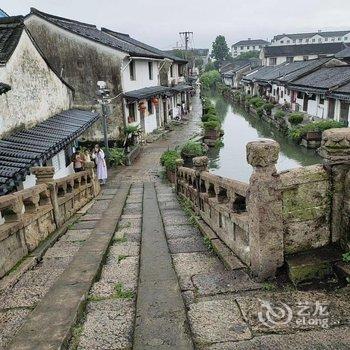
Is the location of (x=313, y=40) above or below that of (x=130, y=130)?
above

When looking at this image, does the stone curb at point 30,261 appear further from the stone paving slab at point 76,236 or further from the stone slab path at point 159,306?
the stone slab path at point 159,306

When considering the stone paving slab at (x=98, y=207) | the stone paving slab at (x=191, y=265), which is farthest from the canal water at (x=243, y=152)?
the stone paving slab at (x=191, y=265)

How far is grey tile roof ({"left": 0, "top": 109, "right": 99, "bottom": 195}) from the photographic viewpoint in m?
7.12

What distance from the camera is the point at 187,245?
676 centimetres

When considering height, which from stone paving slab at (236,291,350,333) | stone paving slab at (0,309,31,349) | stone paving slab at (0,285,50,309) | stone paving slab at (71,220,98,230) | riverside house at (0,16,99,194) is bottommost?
stone paving slab at (71,220,98,230)

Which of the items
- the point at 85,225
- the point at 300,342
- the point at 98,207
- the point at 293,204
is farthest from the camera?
the point at 98,207

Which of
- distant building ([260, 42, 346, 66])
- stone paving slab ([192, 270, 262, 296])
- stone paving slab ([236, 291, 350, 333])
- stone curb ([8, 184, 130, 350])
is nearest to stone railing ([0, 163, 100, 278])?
stone curb ([8, 184, 130, 350])

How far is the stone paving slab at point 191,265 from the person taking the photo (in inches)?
199

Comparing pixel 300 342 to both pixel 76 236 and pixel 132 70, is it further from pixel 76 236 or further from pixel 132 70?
pixel 132 70

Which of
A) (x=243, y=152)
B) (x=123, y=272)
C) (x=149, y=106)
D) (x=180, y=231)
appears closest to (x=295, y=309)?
(x=123, y=272)

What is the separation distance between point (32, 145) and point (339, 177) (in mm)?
7616

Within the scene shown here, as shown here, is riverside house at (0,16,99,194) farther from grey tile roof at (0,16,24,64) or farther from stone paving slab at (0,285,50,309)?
stone paving slab at (0,285,50,309)

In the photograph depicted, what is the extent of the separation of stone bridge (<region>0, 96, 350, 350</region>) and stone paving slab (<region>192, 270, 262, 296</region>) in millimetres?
15

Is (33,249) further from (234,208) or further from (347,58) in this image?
(347,58)
